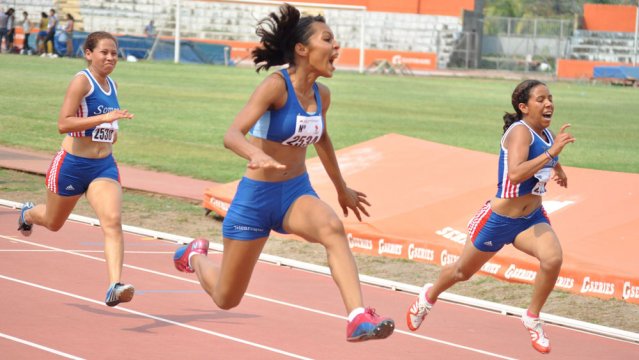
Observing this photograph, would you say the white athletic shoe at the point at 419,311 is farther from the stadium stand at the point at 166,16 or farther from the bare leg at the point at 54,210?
the stadium stand at the point at 166,16

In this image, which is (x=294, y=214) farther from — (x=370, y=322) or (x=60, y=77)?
(x=60, y=77)

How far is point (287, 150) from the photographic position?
282 inches

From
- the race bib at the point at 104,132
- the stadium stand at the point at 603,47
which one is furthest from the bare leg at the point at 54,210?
the stadium stand at the point at 603,47

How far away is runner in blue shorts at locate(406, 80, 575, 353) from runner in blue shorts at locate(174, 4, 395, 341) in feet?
5.62

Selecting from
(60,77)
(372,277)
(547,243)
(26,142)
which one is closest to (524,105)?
(547,243)

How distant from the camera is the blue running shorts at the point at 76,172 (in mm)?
9492

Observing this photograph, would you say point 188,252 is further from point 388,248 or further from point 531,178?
point 388,248

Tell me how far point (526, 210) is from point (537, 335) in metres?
0.89

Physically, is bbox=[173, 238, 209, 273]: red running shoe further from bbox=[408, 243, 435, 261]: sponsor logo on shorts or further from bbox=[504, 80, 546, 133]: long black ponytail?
bbox=[408, 243, 435, 261]: sponsor logo on shorts

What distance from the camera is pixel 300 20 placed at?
731 centimetres

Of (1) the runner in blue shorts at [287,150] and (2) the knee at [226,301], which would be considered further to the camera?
(2) the knee at [226,301]

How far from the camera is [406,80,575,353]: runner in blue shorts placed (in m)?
8.30

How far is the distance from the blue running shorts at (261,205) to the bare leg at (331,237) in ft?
0.21

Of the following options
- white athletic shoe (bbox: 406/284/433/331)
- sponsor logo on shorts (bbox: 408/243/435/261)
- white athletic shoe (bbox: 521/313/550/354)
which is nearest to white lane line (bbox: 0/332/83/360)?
white athletic shoe (bbox: 406/284/433/331)
